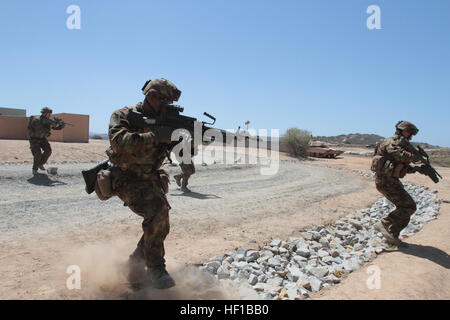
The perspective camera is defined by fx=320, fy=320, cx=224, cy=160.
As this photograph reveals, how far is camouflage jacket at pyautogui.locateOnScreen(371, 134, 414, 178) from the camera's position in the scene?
5902mm

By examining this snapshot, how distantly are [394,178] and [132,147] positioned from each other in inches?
199

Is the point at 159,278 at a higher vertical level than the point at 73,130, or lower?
lower

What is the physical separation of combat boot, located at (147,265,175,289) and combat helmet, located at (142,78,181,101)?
203 centimetres

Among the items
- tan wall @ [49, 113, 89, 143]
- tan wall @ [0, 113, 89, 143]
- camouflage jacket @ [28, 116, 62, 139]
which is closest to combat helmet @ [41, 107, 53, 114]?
camouflage jacket @ [28, 116, 62, 139]

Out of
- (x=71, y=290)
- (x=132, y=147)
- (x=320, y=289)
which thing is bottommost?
(x=320, y=289)

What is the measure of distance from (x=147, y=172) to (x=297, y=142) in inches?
1206

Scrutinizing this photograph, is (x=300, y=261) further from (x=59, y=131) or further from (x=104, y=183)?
(x=59, y=131)

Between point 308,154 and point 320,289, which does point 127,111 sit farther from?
point 308,154

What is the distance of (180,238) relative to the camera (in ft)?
19.2

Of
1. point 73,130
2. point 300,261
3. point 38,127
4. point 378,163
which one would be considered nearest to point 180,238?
point 300,261

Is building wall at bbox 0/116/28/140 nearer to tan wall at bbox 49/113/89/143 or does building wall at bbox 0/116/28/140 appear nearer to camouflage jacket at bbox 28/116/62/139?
tan wall at bbox 49/113/89/143

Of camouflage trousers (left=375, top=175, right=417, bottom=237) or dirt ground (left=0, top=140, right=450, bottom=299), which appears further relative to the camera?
camouflage trousers (left=375, top=175, right=417, bottom=237)

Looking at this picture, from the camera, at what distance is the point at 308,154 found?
34219 millimetres
